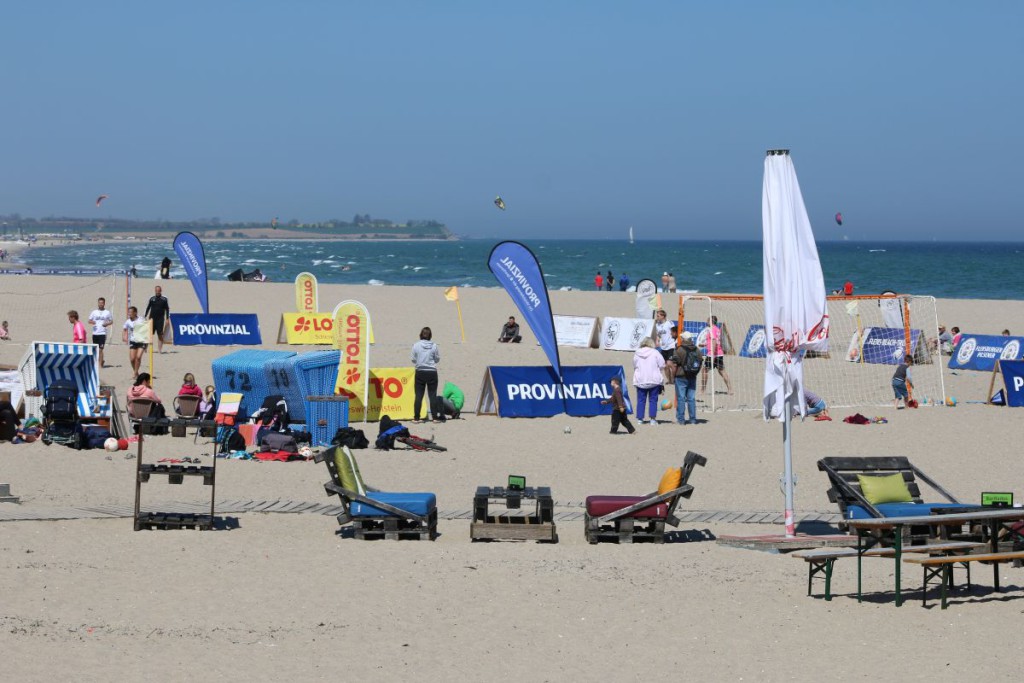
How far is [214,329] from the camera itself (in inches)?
1026

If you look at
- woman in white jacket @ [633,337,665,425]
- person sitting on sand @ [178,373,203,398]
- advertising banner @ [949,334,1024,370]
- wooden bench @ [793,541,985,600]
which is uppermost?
advertising banner @ [949,334,1024,370]

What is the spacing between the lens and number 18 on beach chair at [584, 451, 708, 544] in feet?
33.4

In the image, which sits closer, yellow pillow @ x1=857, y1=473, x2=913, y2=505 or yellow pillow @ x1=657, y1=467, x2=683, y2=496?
yellow pillow @ x1=857, y1=473, x2=913, y2=505

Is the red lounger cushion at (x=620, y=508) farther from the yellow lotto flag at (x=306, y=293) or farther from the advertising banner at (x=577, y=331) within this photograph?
the yellow lotto flag at (x=306, y=293)

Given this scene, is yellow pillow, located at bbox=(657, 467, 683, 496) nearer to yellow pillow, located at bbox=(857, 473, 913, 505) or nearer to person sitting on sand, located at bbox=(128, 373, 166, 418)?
yellow pillow, located at bbox=(857, 473, 913, 505)

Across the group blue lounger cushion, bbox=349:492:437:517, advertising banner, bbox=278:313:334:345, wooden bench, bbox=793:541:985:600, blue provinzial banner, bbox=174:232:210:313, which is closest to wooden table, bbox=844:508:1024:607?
wooden bench, bbox=793:541:985:600

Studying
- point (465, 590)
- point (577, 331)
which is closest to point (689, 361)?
point (465, 590)

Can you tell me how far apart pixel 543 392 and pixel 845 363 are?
33.2 feet

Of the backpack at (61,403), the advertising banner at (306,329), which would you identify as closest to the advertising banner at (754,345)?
the advertising banner at (306,329)

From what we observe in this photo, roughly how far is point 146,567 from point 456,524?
9.99ft

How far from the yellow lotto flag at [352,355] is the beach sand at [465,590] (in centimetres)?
236

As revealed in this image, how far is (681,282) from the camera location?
74812 millimetres

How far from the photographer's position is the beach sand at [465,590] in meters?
6.91

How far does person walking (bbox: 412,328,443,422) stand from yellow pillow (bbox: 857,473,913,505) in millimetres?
7970
